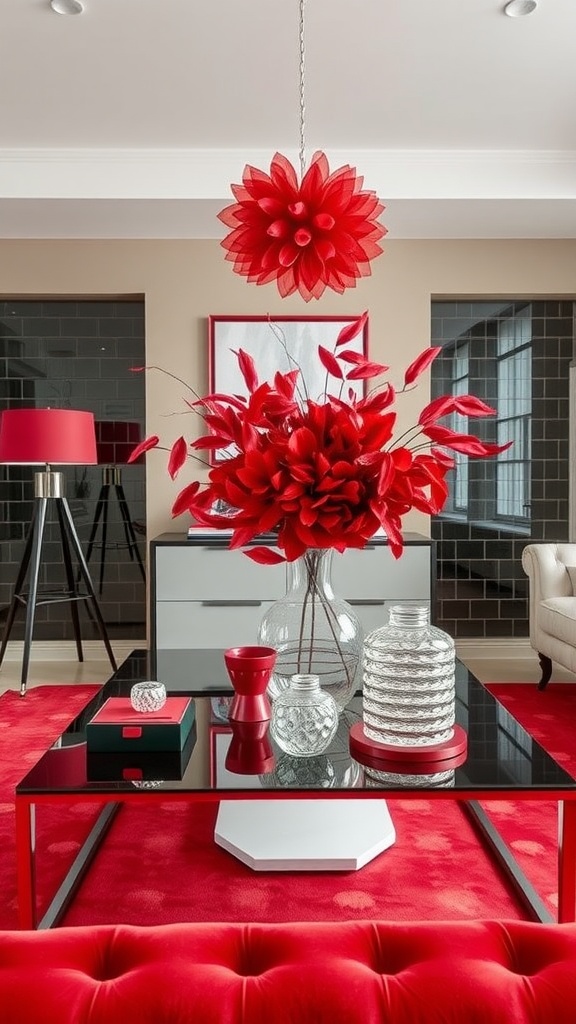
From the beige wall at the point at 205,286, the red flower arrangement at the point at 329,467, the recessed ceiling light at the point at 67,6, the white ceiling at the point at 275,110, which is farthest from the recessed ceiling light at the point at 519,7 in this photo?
the red flower arrangement at the point at 329,467

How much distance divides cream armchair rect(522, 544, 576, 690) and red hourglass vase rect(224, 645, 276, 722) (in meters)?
Answer: 2.23

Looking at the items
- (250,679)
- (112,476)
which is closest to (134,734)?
(250,679)

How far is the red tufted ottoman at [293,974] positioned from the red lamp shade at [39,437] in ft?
10.6

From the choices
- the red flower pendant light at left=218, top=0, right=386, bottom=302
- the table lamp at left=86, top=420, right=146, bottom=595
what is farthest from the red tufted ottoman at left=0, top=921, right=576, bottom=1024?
the table lamp at left=86, top=420, right=146, bottom=595

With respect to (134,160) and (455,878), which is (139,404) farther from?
(455,878)

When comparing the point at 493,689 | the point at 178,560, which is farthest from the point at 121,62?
the point at 493,689

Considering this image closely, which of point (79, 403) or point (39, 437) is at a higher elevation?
point (79, 403)

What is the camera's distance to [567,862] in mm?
1572

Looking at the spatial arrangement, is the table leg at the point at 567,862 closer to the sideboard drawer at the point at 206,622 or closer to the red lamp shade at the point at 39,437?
the sideboard drawer at the point at 206,622

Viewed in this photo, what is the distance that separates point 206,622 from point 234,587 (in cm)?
23

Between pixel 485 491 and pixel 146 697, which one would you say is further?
pixel 485 491

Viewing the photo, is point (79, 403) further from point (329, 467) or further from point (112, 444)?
point (329, 467)

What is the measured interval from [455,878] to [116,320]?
3683 millimetres

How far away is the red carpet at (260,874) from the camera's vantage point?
1.86m
